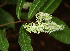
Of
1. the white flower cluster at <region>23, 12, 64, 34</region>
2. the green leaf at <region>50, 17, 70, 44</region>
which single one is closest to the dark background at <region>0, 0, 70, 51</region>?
the green leaf at <region>50, 17, 70, 44</region>

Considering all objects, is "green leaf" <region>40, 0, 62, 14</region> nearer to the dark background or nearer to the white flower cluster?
the white flower cluster

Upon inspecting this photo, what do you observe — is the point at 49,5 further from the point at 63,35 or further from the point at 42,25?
the point at 63,35

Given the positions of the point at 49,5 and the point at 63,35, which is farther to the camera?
the point at 63,35

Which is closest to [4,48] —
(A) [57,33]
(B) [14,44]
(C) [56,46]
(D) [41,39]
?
(A) [57,33]

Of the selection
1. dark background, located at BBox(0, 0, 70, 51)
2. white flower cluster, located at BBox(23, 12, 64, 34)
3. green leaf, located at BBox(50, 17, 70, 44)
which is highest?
white flower cluster, located at BBox(23, 12, 64, 34)

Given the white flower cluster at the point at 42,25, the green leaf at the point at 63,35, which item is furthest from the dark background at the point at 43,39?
the white flower cluster at the point at 42,25

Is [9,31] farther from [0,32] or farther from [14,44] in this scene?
[0,32]

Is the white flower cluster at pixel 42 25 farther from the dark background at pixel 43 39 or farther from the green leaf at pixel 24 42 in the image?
the dark background at pixel 43 39

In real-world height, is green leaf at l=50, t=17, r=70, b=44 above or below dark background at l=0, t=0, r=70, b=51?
above

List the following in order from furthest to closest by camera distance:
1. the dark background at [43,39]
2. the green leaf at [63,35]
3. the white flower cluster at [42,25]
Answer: the dark background at [43,39] < the green leaf at [63,35] < the white flower cluster at [42,25]

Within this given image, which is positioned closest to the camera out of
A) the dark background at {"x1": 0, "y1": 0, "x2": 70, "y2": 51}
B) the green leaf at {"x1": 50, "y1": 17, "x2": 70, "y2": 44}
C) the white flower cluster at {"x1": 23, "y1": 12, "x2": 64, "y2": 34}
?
the white flower cluster at {"x1": 23, "y1": 12, "x2": 64, "y2": 34}

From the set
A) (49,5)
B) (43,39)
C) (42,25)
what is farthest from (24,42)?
(43,39)

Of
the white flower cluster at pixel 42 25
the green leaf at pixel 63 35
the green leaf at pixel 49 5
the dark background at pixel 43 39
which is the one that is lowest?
the dark background at pixel 43 39
